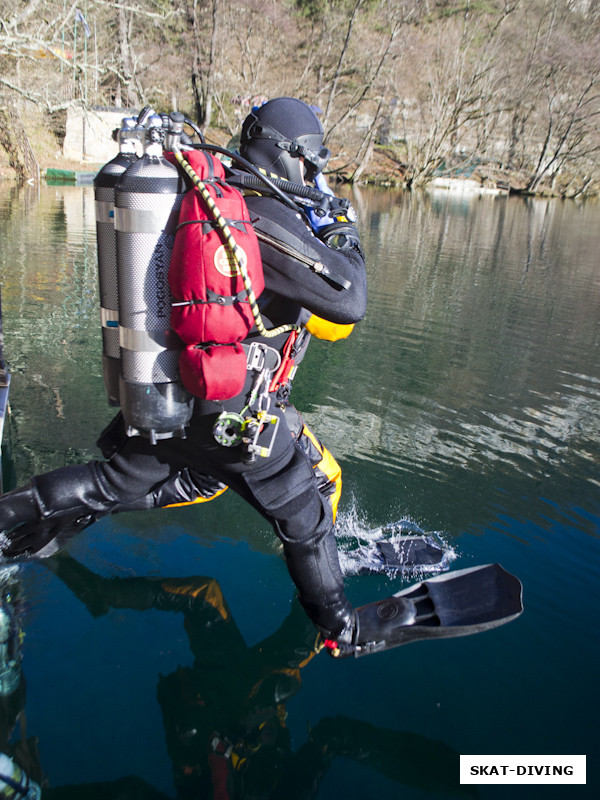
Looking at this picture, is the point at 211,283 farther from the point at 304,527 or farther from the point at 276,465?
the point at 304,527

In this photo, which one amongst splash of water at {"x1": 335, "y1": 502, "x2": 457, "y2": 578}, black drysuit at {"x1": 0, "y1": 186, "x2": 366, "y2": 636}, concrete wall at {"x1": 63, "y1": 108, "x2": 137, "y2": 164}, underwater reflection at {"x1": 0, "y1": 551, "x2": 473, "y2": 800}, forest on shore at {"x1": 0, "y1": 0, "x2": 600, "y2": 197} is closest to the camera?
underwater reflection at {"x1": 0, "y1": 551, "x2": 473, "y2": 800}

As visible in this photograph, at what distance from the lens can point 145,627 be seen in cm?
295

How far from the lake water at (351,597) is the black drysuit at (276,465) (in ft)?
1.33

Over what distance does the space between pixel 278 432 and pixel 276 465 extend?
13cm

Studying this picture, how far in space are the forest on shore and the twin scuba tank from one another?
32.7 m

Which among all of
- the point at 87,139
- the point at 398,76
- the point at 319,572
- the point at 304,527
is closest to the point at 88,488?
the point at 304,527

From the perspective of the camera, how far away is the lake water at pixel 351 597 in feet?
7.83

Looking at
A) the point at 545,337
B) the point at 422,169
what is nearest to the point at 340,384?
the point at 545,337

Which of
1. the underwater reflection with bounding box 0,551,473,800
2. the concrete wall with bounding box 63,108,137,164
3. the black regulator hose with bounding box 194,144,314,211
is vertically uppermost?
the concrete wall with bounding box 63,108,137,164

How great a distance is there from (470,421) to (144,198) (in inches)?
160

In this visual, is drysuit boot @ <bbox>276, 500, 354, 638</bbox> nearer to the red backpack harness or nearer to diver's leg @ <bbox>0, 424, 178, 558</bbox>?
diver's leg @ <bbox>0, 424, 178, 558</bbox>

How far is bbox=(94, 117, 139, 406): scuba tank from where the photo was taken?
235 cm

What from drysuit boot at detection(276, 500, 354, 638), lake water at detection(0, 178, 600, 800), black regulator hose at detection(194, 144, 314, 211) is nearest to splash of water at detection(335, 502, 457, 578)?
lake water at detection(0, 178, 600, 800)

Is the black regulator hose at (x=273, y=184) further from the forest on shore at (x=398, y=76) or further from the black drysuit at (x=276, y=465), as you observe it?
the forest on shore at (x=398, y=76)
